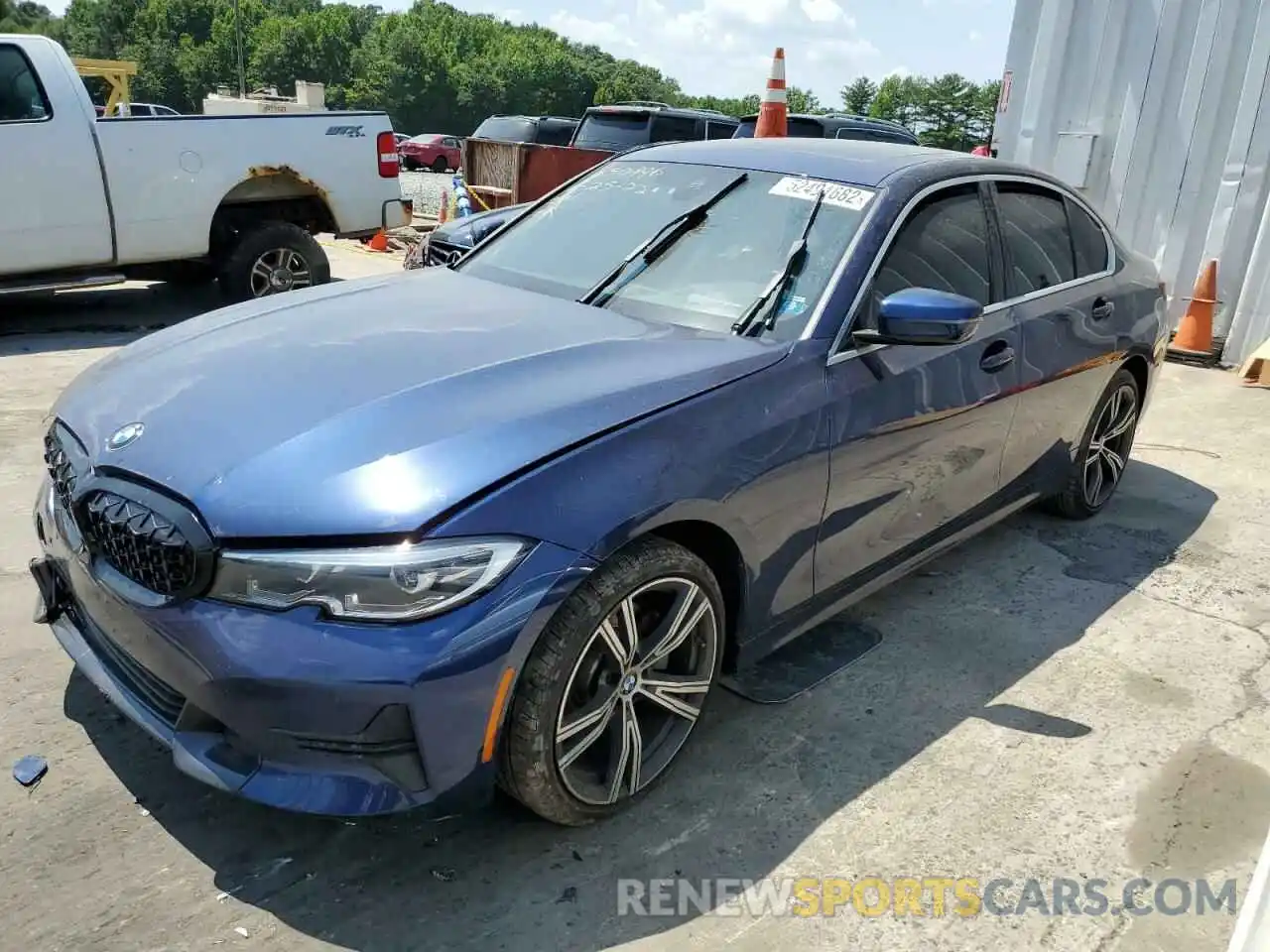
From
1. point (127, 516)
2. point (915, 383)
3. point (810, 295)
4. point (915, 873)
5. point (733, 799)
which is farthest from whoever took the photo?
point (915, 383)

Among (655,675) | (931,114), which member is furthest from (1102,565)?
(931,114)

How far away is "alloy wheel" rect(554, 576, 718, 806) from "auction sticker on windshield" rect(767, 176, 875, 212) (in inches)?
56.9

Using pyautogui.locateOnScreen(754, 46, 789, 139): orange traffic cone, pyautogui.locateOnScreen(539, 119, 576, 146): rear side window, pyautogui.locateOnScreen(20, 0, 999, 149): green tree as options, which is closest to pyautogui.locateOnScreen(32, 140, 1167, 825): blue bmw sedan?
pyautogui.locateOnScreen(754, 46, 789, 139): orange traffic cone

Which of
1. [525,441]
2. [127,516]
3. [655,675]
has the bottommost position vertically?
[655,675]

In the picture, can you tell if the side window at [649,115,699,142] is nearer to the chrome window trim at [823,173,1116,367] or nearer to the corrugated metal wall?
the corrugated metal wall

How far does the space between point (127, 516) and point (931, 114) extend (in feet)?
417

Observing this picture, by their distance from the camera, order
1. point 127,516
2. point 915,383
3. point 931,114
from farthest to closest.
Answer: point 931,114, point 915,383, point 127,516

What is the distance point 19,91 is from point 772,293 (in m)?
6.32

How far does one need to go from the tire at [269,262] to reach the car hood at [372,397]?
4.94 m

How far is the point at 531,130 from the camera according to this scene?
1664 centimetres

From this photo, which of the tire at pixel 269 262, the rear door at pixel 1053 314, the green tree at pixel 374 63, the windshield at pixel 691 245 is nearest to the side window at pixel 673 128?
the tire at pixel 269 262

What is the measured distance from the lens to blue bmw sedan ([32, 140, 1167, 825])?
213 centimetres

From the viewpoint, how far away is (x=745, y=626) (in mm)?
2885

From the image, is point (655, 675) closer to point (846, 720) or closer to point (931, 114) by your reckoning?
point (846, 720)
